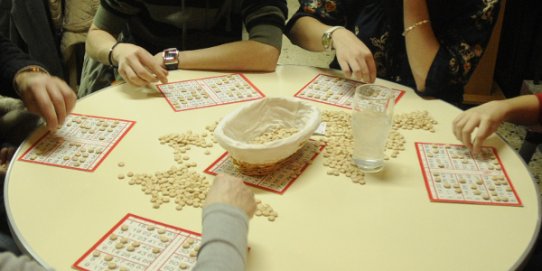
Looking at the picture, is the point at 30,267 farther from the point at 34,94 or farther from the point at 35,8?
the point at 35,8

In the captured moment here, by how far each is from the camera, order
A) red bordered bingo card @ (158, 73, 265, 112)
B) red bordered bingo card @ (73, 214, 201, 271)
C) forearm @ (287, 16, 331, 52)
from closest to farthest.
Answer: red bordered bingo card @ (73, 214, 201, 271)
red bordered bingo card @ (158, 73, 265, 112)
forearm @ (287, 16, 331, 52)

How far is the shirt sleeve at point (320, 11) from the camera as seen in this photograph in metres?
1.94

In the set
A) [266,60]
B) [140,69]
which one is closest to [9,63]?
[140,69]

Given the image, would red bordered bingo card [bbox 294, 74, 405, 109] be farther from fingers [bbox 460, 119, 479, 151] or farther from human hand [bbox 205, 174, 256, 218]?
human hand [bbox 205, 174, 256, 218]

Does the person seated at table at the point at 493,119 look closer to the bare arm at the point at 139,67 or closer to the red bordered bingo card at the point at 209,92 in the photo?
the red bordered bingo card at the point at 209,92

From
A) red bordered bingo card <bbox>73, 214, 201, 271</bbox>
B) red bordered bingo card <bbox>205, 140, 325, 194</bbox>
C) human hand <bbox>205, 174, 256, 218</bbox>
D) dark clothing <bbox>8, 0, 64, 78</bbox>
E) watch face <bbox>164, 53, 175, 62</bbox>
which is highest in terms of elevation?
human hand <bbox>205, 174, 256, 218</bbox>

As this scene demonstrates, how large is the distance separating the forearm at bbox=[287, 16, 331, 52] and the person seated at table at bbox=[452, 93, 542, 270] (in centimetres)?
68

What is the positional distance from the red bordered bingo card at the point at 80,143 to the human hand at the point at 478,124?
0.86 metres

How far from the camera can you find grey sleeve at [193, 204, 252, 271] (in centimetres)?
79

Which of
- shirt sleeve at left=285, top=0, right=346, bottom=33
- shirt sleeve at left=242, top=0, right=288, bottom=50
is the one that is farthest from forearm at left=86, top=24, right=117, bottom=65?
shirt sleeve at left=285, top=0, right=346, bottom=33

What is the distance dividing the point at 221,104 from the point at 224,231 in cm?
69

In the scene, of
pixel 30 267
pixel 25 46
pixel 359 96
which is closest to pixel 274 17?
pixel 359 96

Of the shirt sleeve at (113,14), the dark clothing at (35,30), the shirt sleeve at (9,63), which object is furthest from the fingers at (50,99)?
the dark clothing at (35,30)

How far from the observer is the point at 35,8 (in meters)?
2.58
